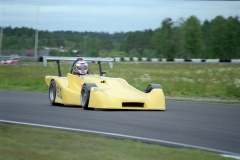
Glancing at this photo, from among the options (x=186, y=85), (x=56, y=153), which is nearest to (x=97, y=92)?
(x=56, y=153)

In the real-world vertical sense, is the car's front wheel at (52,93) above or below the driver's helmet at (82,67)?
below

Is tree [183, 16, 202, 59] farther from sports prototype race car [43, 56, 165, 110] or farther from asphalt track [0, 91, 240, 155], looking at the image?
asphalt track [0, 91, 240, 155]

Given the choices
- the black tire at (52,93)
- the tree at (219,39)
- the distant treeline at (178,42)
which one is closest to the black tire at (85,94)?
the black tire at (52,93)

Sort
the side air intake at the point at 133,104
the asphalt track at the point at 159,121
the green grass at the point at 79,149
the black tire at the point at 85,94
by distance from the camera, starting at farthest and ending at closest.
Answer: the black tire at the point at 85,94, the side air intake at the point at 133,104, the asphalt track at the point at 159,121, the green grass at the point at 79,149

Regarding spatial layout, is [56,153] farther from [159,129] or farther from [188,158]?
[159,129]

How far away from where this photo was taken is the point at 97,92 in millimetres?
13781

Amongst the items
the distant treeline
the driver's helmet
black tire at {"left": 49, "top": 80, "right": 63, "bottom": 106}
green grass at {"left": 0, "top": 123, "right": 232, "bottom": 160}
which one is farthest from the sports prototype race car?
the distant treeline

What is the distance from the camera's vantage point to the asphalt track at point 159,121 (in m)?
9.53

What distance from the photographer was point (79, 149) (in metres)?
8.26

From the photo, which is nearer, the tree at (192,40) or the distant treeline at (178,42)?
the distant treeline at (178,42)

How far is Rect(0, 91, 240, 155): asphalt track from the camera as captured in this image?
953 cm

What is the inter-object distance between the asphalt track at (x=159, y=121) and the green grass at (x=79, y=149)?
748 mm

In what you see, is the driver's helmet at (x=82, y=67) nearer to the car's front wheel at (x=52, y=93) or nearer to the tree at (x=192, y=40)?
the car's front wheel at (x=52, y=93)

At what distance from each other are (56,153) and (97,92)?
5955mm
